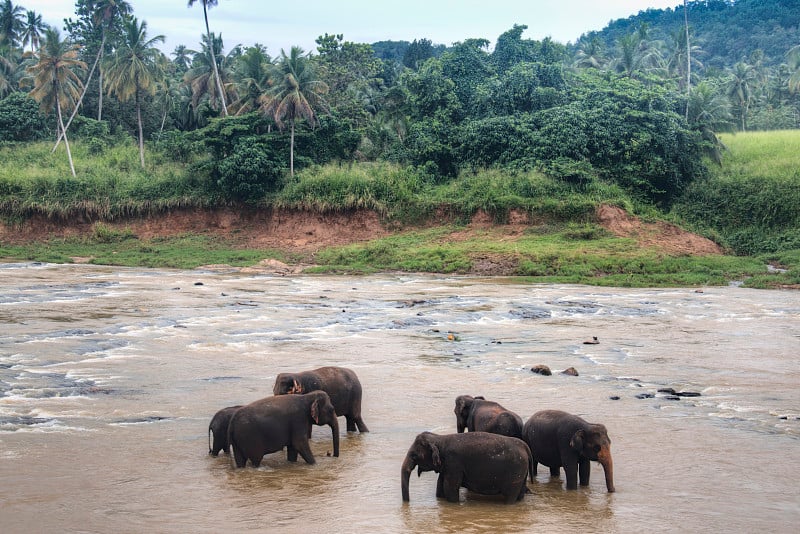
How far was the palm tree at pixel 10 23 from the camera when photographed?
7514cm

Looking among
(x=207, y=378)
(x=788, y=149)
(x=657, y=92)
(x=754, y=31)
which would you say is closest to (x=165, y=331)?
(x=207, y=378)

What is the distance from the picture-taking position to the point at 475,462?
24.6 ft

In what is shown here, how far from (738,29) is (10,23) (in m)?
83.0

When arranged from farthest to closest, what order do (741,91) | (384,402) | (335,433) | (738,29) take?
1. (738,29)
2. (741,91)
3. (384,402)
4. (335,433)

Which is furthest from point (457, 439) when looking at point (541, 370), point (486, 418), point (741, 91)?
point (741, 91)

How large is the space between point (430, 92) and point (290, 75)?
7.61 meters

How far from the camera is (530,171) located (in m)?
38.2

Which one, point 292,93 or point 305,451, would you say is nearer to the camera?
point 305,451

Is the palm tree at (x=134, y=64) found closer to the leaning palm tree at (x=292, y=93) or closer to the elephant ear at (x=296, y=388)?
the leaning palm tree at (x=292, y=93)

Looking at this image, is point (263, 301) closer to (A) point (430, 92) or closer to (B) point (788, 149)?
(A) point (430, 92)

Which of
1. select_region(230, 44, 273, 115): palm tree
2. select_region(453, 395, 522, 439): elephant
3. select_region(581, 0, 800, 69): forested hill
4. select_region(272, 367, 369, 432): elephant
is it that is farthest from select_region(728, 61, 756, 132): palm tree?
select_region(453, 395, 522, 439): elephant

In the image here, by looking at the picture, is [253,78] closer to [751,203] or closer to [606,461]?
[751,203]

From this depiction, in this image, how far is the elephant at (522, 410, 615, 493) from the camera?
775 centimetres

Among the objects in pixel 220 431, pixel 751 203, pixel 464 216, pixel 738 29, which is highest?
pixel 738 29
